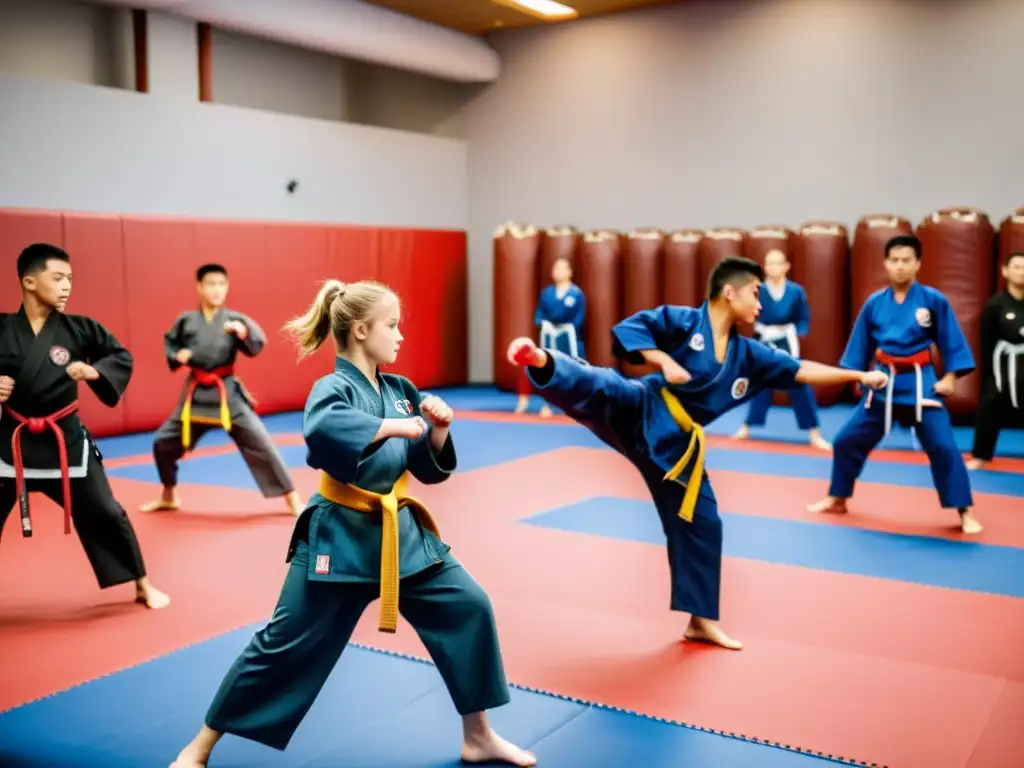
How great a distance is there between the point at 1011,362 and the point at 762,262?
3217mm

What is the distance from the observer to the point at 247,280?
9555mm

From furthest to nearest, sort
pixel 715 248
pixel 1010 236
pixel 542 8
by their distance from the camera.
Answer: pixel 542 8 < pixel 715 248 < pixel 1010 236

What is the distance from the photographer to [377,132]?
11.3 meters

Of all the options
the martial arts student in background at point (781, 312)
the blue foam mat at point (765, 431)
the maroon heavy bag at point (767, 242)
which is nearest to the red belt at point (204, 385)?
the blue foam mat at point (765, 431)

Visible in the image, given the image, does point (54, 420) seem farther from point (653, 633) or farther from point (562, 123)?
point (562, 123)

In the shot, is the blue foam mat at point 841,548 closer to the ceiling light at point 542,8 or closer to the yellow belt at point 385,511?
the yellow belt at point 385,511

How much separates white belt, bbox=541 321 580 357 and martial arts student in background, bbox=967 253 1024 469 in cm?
369

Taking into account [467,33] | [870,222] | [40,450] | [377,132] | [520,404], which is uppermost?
[467,33]

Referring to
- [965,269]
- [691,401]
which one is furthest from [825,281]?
[691,401]

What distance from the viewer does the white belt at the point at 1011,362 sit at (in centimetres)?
696

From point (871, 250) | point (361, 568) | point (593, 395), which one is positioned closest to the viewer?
point (361, 568)

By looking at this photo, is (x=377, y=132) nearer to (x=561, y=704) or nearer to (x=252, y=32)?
(x=252, y=32)

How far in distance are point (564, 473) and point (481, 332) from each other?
605 centimetres

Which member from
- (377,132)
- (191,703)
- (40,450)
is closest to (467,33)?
(377,132)
